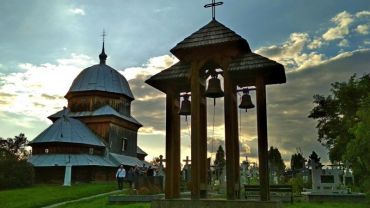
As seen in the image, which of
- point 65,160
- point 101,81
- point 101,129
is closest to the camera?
point 65,160

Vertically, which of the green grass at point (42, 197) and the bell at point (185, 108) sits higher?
the bell at point (185, 108)

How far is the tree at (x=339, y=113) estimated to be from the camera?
112 feet

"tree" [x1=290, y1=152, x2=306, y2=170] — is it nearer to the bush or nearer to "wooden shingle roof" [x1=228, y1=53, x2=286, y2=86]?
the bush

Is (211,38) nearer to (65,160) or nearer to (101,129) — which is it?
(65,160)

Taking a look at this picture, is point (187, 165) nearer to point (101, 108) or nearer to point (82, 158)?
point (82, 158)

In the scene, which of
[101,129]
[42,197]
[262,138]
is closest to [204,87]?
[262,138]

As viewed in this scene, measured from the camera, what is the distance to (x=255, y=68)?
33.3 ft

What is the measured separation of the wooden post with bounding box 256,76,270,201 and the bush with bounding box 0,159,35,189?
28054 mm

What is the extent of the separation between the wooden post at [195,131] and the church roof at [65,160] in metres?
27.7

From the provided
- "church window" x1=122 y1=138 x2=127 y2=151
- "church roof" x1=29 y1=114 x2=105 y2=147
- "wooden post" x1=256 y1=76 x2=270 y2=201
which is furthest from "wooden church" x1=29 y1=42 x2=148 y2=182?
"wooden post" x1=256 y1=76 x2=270 y2=201

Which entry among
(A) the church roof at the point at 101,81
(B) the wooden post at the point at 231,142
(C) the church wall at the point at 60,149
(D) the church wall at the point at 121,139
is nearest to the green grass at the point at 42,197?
(C) the church wall at the point at 60,149

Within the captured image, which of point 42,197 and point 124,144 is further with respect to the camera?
point 124,144

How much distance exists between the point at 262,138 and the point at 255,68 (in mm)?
1814

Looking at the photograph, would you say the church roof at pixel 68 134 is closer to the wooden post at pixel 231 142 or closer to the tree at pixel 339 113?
the tree at pixel 339 113
